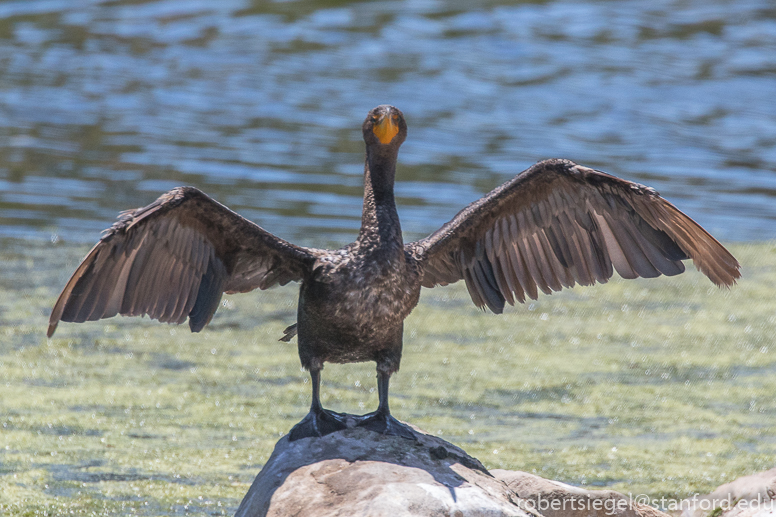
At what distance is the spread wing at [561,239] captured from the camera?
4.64 meters

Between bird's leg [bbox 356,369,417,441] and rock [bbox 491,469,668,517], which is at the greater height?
bird's leg [bbox 356,369,417,441]

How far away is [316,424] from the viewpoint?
447cm

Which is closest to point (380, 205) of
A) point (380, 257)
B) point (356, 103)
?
point (380, 257)

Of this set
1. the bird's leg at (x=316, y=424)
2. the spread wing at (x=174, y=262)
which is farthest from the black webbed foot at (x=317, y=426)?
the spread wing at (x=174, y=262)

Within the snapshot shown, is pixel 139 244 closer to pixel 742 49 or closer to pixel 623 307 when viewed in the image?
pixel 623 307

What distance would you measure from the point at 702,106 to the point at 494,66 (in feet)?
11.5

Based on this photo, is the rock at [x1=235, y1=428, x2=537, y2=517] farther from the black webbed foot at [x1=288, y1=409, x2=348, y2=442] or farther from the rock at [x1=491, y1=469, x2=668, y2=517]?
the rock at [x1=491, y1=469, x2=668, y2=517]

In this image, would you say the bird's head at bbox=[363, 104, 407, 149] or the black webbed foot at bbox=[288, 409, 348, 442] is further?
the bird's head at bbox=[363, 104, 407, 149]

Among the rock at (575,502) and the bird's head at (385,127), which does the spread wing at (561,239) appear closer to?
the bird's head at (385,127)

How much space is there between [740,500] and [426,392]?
7.60ft

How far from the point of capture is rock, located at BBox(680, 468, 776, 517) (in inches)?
185

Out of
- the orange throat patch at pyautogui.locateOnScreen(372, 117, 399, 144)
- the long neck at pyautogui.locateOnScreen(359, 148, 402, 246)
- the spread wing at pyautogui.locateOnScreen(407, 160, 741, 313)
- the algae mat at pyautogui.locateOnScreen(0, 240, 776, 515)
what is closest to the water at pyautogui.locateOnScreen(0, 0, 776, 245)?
the algae mat at pyautogui.locateOnScreen(0, 240, 776, 515)

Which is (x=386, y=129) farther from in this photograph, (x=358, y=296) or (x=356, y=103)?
(x=356, y=103)

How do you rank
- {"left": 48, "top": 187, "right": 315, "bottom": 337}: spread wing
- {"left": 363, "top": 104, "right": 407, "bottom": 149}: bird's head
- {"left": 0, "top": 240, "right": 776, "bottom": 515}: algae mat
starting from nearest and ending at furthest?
{"left": 48, "top": 187, "right": 315, "bottom": 337}: spread wing
{"left": 363, "top": 104, "right": 407, "bottom": 149}: bird's head
{"left": 0, "top": 240, "right": 776, "bottom": 515}: algae mat
